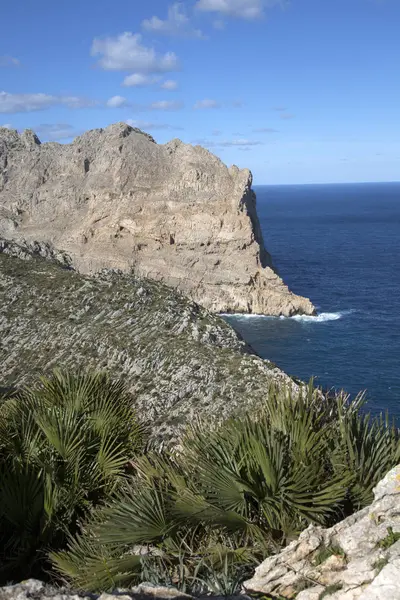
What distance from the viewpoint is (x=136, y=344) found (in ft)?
64.5

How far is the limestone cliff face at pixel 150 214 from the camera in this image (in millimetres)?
64125

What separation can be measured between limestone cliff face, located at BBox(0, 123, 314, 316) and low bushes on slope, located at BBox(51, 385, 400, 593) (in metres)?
53.7

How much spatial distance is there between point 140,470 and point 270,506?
6.25 feet

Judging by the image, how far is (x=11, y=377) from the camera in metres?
19.4

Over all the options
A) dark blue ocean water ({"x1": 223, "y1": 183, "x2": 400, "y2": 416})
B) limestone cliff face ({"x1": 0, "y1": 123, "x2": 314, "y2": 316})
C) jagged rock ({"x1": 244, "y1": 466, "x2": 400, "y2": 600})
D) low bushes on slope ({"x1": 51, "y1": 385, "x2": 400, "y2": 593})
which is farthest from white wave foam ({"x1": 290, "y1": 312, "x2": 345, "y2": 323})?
jagged rock ({"x1": 244, "y1": 466, "x2": 400, "y2": 600})

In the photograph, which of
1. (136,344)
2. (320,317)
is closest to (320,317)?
(320,317)

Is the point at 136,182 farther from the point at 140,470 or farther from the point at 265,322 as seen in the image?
the point at 140,470

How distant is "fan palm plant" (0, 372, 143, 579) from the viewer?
6.20 m

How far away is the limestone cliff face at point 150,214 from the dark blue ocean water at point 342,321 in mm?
5330

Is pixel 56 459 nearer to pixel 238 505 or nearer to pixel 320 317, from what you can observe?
pixel 238 505

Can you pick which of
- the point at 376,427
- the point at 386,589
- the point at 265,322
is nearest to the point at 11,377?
the point at 376,427

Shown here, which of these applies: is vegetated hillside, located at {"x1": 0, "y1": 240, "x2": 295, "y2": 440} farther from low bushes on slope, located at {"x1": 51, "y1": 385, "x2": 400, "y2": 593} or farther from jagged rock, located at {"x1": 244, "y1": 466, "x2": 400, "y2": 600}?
jagged rock, located at {"x1": 244, "y1": 466, "x2": 400, "y2": 600}

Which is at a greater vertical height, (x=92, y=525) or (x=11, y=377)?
(x=92, y=525)

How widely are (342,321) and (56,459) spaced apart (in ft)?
167
